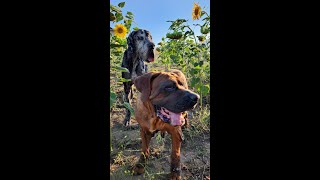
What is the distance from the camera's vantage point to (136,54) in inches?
101

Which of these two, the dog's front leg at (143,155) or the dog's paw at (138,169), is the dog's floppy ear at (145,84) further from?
the dog's paw at (138,169)

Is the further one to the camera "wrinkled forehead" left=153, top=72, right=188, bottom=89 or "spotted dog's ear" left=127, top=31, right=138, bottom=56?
"spotted dog's ear" left=127, top=31, right=138, bottom=56

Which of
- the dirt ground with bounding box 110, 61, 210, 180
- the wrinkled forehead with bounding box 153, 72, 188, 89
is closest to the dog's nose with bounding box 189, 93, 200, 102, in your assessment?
the wrinkled forehead with bounding box 153, 72, 188, 89

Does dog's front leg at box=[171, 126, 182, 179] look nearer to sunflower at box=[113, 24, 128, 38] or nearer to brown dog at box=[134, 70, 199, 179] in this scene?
brown dog at box=[134, 70, 199, 179]

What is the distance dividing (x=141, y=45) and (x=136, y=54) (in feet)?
0.38

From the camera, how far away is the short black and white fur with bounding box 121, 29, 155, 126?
2467 mm

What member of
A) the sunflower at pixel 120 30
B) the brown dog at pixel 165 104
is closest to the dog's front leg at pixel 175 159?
the brown dog at pixel 165 104

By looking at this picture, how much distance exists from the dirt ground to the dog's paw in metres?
0.03

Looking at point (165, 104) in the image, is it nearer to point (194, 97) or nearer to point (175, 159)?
point (194, 97)
